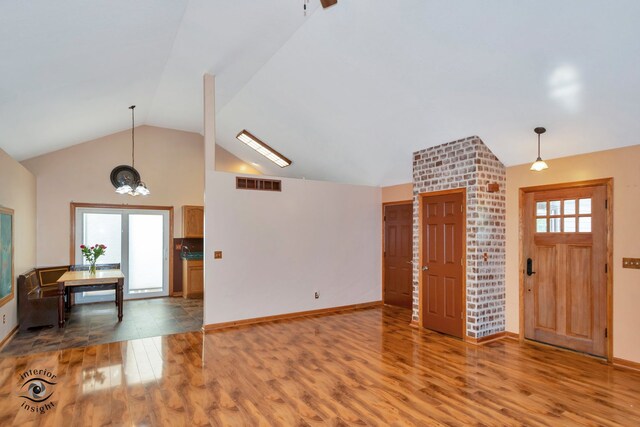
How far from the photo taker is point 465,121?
14.7 feet

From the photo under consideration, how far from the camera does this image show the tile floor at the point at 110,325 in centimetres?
459

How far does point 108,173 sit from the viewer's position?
7.35m

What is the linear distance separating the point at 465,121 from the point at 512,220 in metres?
1.59

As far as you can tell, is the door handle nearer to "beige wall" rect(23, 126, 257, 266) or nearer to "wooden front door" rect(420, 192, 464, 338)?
"wooden front door" rect(420, 192, 464, 338)

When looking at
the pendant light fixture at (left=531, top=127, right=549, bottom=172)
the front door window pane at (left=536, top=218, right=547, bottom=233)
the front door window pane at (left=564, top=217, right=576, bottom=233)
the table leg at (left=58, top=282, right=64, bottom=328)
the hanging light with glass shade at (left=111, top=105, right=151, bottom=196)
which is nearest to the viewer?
the pendant light fixture at (left=531, top=127, right=549, bottom=172)

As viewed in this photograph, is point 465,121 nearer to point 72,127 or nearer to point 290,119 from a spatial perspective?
point 290,119

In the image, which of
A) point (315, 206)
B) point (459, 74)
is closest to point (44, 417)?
point (315, 206)

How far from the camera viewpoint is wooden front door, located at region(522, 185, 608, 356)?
4098 millimetres

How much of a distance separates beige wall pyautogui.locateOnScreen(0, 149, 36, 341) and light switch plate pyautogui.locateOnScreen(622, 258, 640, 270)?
7394 mm

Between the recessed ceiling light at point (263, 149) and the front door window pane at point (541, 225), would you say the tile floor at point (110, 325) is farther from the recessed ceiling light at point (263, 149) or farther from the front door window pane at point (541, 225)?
the front door window pane at point (541, 225)

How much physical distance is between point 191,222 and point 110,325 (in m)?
3.04

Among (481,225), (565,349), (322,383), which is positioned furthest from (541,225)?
(322,383)

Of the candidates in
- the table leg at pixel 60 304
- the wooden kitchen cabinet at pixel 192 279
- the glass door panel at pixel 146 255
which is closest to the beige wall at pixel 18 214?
the table leg at pixel 60 304

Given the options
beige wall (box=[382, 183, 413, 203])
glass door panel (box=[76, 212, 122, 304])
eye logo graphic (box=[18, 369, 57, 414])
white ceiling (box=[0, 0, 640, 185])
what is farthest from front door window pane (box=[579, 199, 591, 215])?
glass door panel (box=[76, 212, 122, 304])
